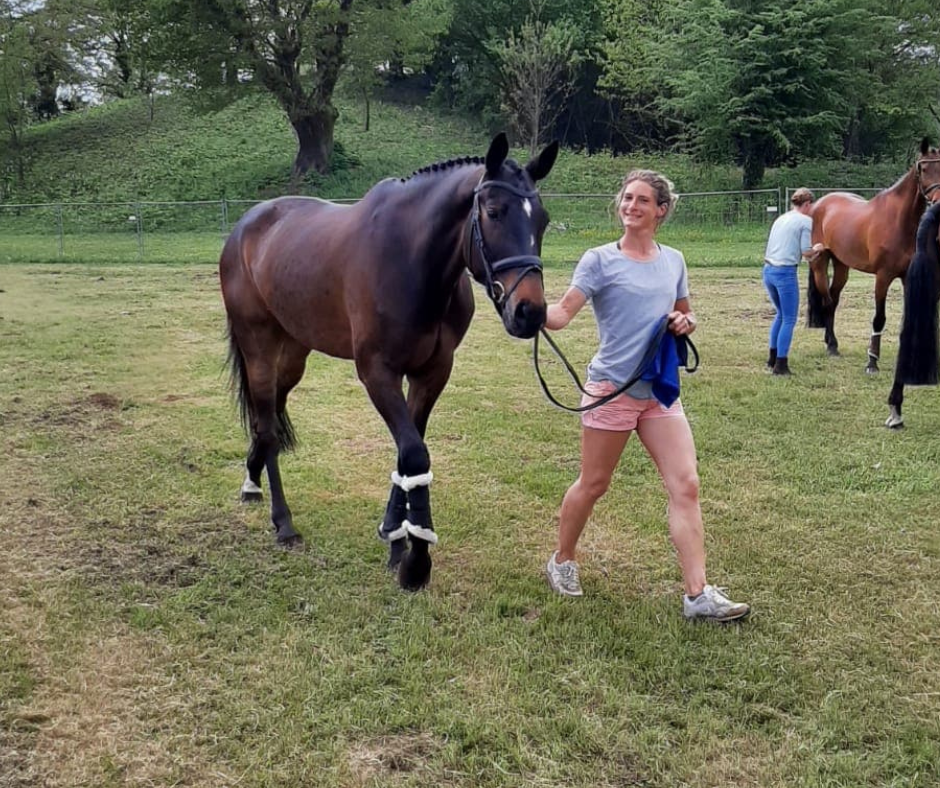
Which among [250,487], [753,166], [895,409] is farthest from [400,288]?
[753,166]

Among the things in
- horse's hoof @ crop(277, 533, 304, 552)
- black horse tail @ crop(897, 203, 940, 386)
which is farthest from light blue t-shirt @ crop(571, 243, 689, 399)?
black horse tail @ crop(897, 203, 940, 386)

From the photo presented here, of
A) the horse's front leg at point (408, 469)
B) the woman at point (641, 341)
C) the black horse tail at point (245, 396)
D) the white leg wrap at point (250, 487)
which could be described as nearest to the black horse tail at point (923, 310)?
the woman at point (641, 341)

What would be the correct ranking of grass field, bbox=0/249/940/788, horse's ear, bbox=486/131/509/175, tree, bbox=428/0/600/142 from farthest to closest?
1. tree, bbox=428/0/600/142
2. horse's ear, bbox=486/131/509/175
3. grass field, bbox=0/249/940/788

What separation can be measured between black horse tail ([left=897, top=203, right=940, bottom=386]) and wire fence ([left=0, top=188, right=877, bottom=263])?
47.8 feet

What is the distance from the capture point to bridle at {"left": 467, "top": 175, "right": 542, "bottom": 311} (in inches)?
117

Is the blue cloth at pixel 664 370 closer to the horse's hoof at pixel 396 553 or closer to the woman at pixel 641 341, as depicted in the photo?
the woman at pixel 641 341

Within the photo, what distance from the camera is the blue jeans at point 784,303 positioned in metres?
7.68

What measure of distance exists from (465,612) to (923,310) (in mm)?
4147

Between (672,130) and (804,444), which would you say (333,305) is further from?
(672,130)

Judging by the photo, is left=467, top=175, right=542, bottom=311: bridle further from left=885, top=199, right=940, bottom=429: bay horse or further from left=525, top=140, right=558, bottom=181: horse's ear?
left=885, top=199, right=940, bottom=429: bay horse

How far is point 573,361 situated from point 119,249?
16885mm

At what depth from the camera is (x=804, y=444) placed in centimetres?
568

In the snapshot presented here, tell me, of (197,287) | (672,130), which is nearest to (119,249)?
(197,287)

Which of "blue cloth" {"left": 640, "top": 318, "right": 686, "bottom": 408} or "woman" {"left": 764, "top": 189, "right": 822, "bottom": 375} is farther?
"woman" {"left": 764, "top": 189, "right": 822, "bottom": 375}
